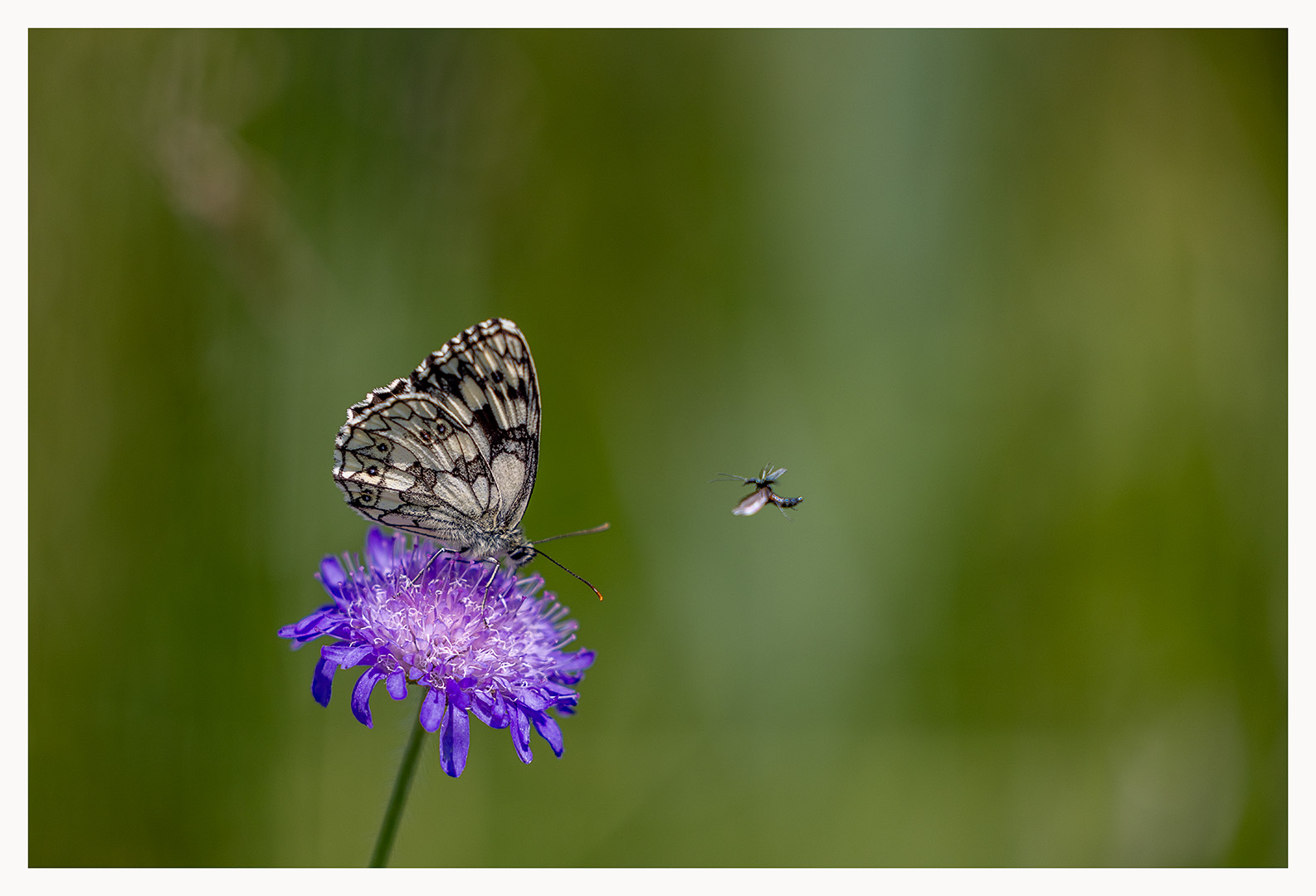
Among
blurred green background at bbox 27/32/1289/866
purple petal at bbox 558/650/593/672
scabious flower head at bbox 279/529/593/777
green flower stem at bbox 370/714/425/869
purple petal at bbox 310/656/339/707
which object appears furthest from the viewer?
blurred green background at bbox 27/32/1289/866

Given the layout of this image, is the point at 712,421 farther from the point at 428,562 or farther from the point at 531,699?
the point at 531,699

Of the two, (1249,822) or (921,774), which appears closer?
(1249,822)

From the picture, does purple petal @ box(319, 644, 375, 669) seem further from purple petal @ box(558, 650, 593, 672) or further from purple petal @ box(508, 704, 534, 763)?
purple petal @ box(558, 650, 593, 672)

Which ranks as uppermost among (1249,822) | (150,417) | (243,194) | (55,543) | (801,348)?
(243,194)

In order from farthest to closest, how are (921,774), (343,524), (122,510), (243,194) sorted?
1. (921,774)
2. (343,524)
3. (122,510)
4. (243,194)

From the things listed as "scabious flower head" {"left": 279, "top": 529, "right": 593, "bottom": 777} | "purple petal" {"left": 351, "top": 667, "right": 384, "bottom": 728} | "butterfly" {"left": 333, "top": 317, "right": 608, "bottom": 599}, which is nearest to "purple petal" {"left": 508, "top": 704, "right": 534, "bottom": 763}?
"scabious flower head" {"left": 279, "top": 529, "right": 593, "bottom": 777}

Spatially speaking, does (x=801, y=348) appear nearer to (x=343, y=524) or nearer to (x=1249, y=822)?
(x=343, y=524)

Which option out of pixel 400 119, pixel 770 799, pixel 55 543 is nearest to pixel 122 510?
pixel 55 543
